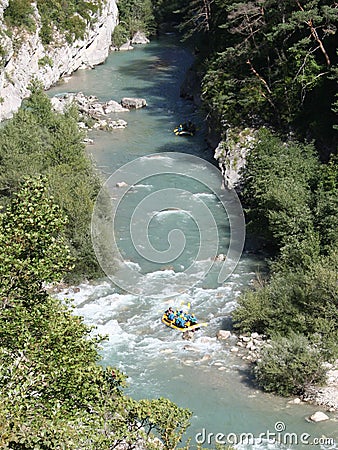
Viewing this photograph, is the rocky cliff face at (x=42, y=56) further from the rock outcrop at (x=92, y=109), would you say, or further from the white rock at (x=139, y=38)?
the white rock at (x=139, y=38)

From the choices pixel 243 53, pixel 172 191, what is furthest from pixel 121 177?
pixel 243 53

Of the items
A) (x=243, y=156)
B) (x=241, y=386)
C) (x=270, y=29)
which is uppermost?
(x=270, y=29)

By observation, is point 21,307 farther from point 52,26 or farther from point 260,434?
point 52,26

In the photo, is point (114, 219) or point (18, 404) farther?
point (114, 219)

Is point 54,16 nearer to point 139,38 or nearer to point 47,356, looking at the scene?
point 139,38

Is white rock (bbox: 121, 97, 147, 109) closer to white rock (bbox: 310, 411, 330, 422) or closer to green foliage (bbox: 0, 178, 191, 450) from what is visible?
white rock (bbox: 310, 411, 330, 422)

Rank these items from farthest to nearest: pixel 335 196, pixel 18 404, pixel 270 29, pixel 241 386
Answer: pixel 270 29
pixel 335 196
pixel 241 386
pixel 18 404

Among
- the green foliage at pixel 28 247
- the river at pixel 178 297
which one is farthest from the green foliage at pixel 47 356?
the river at pixel 178 297
